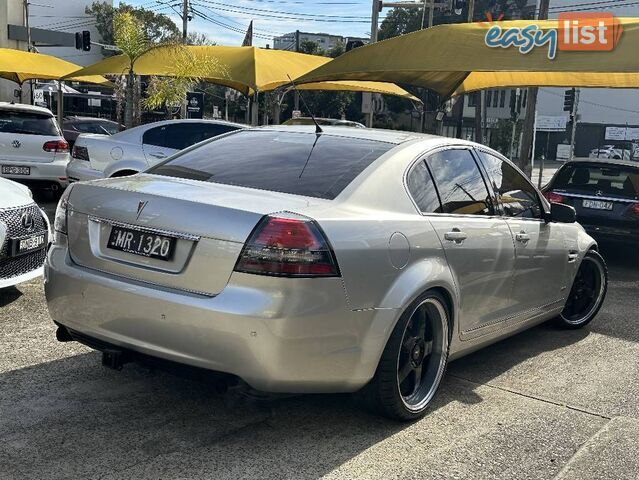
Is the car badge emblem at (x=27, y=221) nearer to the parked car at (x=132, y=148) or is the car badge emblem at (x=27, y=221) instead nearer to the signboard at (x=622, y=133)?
the parked car at (x=132, y=148)

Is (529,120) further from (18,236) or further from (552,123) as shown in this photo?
(552,123)

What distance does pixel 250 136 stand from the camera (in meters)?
4.58

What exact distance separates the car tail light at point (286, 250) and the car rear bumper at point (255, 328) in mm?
44

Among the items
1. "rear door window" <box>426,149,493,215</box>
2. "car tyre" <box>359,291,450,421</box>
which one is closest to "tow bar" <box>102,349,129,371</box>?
"car tyre" <box>359,291,450,421</box>

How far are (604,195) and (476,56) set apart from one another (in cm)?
286

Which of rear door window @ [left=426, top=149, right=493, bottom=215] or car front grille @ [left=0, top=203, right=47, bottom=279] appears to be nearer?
rear door window @ [left=426, top=149, right=493, bottom=215]

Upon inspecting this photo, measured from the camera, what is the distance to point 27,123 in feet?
36.7

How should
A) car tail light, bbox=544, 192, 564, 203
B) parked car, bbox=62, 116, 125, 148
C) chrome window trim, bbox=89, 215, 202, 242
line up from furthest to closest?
parked car, bbox=62, 116, 125, 148
car tail light, bbox=544, 192, 564, 203
chrome window trim, bbox=89, 215, 202, 242

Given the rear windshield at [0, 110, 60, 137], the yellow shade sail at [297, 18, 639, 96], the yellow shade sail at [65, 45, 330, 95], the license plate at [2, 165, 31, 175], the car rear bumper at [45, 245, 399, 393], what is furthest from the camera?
the yellow shade sail at [65, 45, 330, 95]

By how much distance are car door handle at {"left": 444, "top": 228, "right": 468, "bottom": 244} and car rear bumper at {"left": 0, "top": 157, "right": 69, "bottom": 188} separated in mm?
8545

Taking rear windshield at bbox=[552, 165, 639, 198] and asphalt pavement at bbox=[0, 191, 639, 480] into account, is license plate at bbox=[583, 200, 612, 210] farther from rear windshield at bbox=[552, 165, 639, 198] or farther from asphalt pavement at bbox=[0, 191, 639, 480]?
asphalt pavement at bbox=[0, 191, 639, 480]

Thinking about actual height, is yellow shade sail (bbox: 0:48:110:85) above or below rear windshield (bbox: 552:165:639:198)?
above

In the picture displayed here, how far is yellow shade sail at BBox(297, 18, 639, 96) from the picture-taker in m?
9.38

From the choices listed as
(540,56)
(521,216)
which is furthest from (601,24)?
(521,216)
